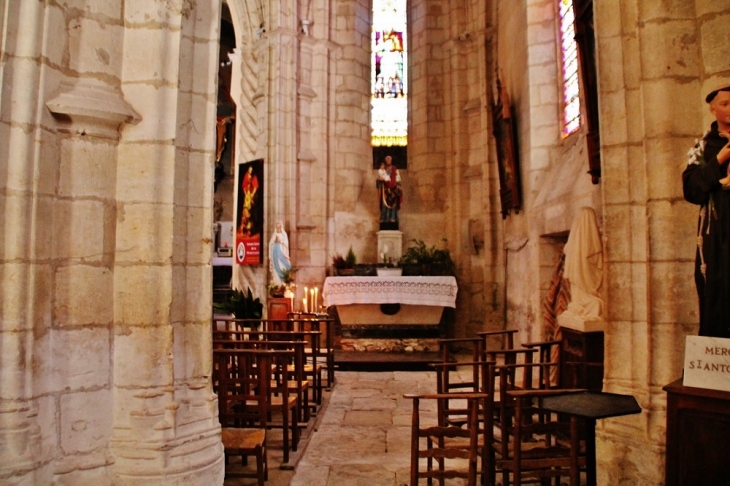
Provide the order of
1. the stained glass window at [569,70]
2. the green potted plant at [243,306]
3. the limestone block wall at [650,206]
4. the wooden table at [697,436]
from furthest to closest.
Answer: the green potted plant at [243,306], the stained glass window at [569,70], the limestone block wall at [650,206], the wooden table at [697,436]

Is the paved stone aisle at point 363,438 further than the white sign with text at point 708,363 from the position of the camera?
Yes

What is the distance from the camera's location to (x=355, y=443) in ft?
15.5

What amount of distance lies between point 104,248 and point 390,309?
6.56m

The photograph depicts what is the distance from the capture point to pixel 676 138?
341 centimetres

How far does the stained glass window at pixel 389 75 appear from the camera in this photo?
11.8m

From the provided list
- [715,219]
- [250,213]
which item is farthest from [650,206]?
[250,213]

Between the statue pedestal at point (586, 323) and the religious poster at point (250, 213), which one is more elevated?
the religious poster at point (250, 213)

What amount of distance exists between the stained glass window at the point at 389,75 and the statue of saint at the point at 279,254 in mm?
3302

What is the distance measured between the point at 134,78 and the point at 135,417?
5.82 ft

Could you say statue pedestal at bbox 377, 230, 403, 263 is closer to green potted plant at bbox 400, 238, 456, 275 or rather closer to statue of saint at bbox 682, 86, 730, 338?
green potted plant at bbox 400, 238, 456, 275

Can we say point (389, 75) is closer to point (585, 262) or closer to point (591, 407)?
point (585, 262)

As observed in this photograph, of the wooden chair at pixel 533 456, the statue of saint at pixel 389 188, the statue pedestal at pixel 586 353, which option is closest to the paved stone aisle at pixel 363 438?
the wooden chair at pixel 533 456

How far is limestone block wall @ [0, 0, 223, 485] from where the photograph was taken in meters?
2.63

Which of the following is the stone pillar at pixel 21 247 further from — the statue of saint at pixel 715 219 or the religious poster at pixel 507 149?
the religious poster at pixel 507 149
